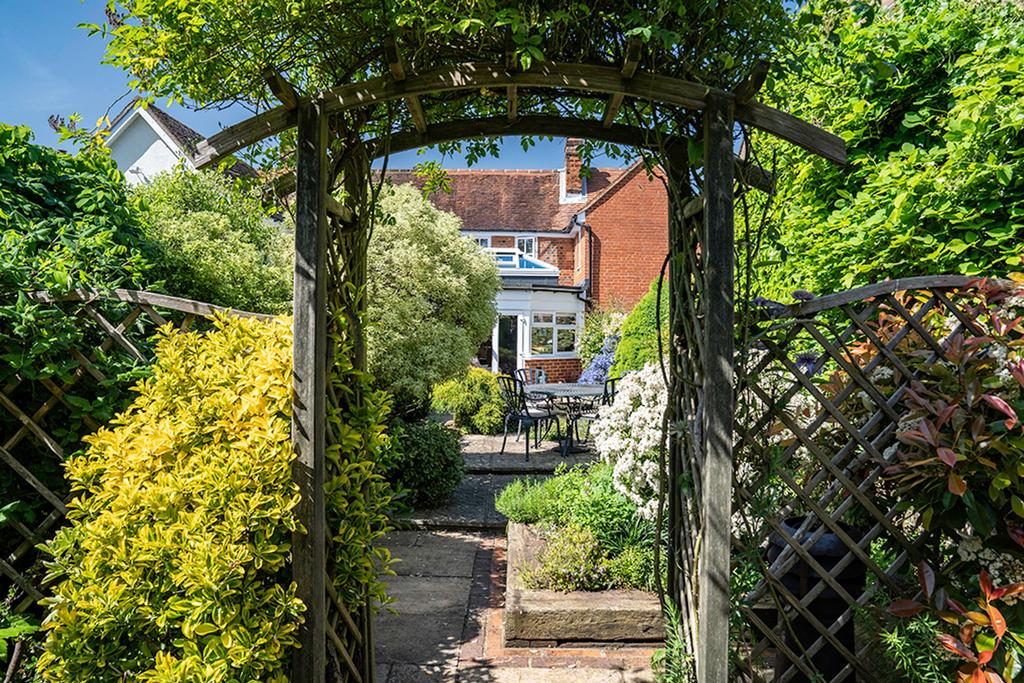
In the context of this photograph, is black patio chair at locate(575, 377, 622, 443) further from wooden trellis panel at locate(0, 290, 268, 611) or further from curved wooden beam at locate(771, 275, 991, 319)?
wooden trellis panel at locate(0, 290, 268, 611)

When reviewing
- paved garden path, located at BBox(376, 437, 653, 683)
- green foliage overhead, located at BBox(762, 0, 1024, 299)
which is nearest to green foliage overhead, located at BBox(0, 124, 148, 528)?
paved garden path, located at BBox(376, 437, 653, 683)

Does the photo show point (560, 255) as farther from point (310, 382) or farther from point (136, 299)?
point (310, 382)

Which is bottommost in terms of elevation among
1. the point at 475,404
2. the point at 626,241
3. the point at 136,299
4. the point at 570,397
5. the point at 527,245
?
the point at 475,404

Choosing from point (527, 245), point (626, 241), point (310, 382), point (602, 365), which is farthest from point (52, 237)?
point (527, 245)

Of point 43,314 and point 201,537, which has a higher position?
point 43,314

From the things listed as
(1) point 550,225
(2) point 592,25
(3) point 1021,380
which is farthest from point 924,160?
(1) point 550,225

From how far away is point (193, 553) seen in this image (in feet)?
7.74

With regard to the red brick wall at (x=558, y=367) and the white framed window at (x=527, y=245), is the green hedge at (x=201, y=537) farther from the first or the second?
the white framed window at (x=527, y=245)

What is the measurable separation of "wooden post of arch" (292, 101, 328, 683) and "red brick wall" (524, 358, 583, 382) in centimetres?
1572

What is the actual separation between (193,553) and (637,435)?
284cm

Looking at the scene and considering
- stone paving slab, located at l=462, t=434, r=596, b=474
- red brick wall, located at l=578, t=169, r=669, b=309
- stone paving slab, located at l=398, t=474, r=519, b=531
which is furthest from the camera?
red brick wall, located at l=578, t=169, r=669, b=309

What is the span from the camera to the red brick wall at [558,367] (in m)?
18.5

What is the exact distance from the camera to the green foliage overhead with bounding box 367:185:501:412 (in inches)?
300

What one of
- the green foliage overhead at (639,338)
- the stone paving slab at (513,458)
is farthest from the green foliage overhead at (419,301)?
the green foliage overhead at (639,338)
